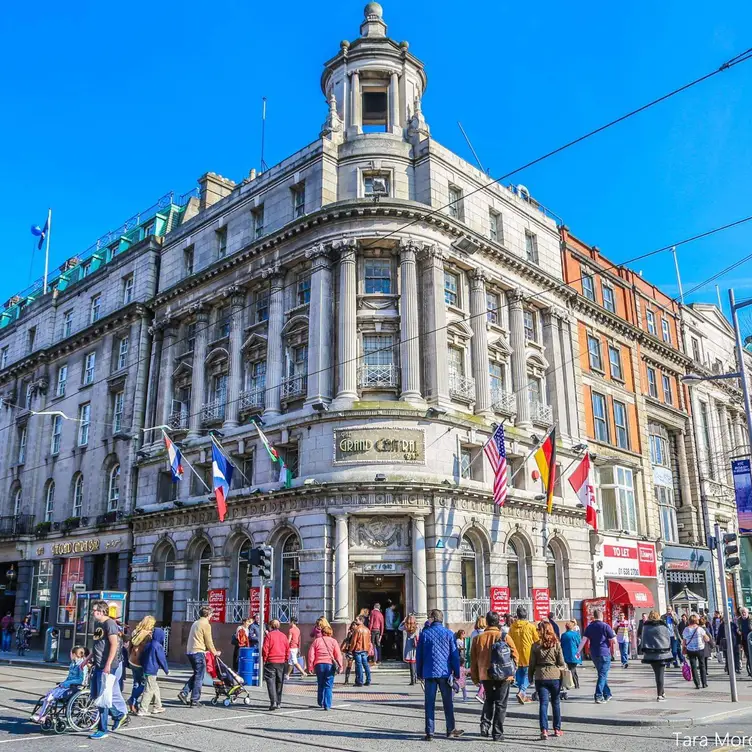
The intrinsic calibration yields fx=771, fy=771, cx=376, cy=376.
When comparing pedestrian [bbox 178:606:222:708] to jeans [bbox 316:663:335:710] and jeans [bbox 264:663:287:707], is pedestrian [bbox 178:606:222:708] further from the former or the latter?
jeans [bbox 316:663:335:710]

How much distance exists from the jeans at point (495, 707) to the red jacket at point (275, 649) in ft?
16.0

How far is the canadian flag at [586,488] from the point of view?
106 feet

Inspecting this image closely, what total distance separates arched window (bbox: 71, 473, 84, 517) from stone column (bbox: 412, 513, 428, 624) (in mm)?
22394


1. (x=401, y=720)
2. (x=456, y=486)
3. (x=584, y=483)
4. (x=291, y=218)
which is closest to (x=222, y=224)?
(x=291, y=218)

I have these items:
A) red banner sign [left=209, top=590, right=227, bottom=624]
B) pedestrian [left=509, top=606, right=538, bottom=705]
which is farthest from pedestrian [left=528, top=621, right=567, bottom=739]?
red banner sign [left=209, top=590, right=227, bottom=624]

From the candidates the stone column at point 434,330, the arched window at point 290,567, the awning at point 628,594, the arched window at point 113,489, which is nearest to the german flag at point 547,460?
the stone column at point 434,330

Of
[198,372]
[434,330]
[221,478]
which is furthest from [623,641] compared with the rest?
[198,372]

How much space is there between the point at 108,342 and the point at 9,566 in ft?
55.5

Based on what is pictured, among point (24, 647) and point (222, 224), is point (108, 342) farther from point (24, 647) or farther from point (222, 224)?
point (24, 647)

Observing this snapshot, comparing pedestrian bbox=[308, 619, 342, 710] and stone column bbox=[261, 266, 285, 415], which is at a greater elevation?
stone column bbox=[261, 266, 285, 415]

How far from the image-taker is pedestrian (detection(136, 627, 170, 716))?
15.3m

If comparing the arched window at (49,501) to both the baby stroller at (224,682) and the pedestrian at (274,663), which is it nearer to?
the baby stroller at (224,682)

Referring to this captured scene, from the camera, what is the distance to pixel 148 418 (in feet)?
127

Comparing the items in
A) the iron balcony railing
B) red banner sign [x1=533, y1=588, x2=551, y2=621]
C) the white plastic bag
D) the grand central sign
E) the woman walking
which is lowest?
the white plastic bag
